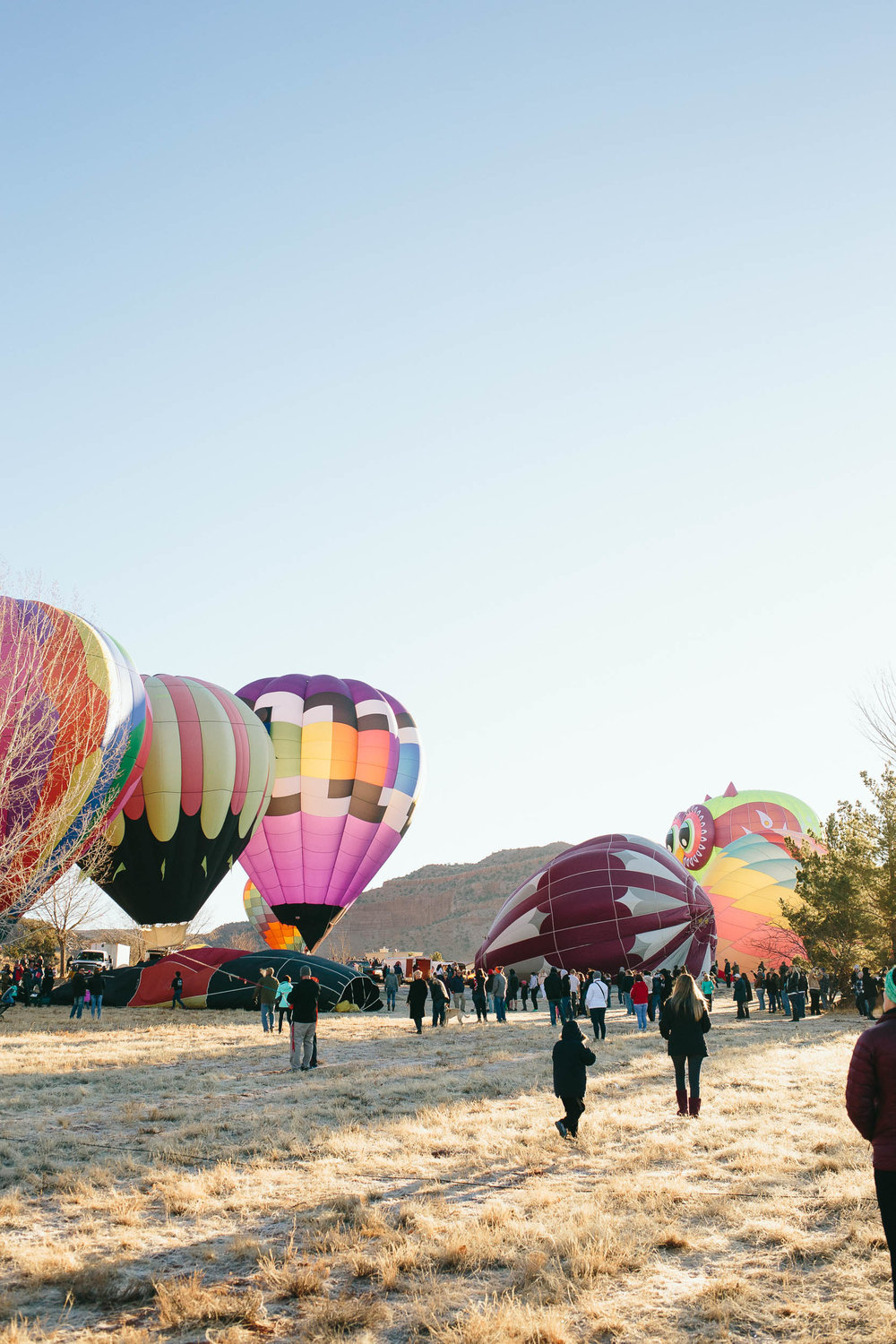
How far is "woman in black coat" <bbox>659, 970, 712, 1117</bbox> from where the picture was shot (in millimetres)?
9625

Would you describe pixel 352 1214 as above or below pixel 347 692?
below

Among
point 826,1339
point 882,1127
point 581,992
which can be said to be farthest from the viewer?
point 581,992

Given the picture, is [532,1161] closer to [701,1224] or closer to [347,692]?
[701,1224]

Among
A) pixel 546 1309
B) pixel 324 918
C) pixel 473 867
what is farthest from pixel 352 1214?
pixel 473 867

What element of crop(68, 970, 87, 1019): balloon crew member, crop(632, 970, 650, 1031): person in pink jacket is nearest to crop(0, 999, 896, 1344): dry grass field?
crop(632, 970, 650, 1031): person in pink jacket

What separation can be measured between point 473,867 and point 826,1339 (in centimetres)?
12200

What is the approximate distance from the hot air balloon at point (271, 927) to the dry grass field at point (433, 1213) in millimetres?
25025

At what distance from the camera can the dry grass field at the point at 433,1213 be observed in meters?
4.84

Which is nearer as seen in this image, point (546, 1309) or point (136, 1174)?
point (546, 1309)

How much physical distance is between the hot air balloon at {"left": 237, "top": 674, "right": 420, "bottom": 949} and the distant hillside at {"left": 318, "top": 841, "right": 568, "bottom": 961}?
63.9 m

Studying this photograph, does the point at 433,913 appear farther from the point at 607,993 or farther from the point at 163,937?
the point at 607,993

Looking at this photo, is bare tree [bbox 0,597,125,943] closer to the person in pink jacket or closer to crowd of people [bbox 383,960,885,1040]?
crowd of people [bbox 383,960,885,1040]

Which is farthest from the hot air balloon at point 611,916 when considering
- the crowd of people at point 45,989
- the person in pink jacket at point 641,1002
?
the crowd of people at point 45,989

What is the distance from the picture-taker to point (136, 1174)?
7.75m
